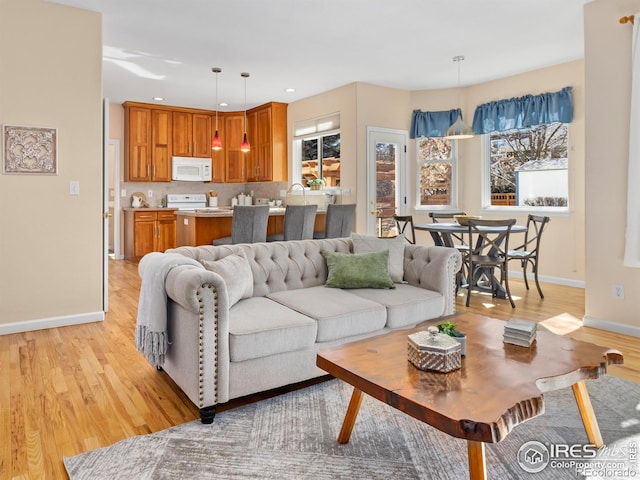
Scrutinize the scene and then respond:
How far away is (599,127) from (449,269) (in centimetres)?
194

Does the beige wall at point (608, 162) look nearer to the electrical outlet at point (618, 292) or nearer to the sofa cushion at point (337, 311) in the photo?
the electrical outlet at point (618, 292)

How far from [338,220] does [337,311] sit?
2.83 m

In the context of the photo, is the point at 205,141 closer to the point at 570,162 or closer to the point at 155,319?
the point at 570,162

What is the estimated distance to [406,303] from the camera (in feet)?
9.76

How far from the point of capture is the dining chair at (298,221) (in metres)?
5.11

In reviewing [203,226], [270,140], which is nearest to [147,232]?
[270,140]

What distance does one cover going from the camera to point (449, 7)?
13.1 ft

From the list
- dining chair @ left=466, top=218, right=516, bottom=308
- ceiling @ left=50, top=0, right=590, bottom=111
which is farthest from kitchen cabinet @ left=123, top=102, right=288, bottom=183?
dining chair @ left=466, top=218, right=516, bottom=308

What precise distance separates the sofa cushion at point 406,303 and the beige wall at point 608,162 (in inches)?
66.9

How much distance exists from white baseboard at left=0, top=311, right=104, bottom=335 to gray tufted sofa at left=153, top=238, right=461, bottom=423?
1661 mm

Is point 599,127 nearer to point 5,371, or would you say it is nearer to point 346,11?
point 346,11

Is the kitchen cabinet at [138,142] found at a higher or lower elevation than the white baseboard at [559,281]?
higher

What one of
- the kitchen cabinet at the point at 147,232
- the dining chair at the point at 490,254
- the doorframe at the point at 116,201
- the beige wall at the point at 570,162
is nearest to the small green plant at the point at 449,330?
the dining chair at the point at 490,254

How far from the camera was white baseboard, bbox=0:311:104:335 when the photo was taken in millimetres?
3748
